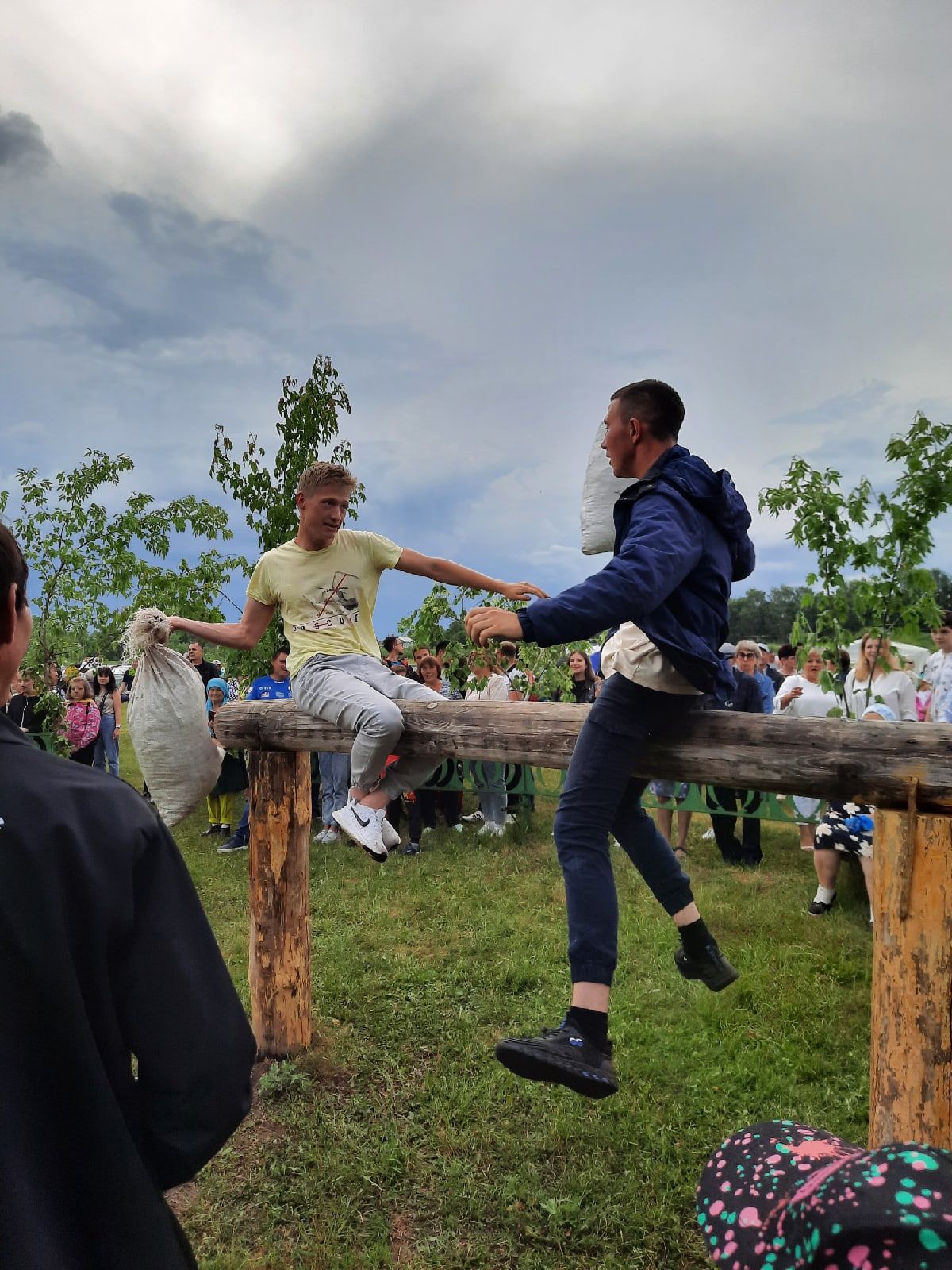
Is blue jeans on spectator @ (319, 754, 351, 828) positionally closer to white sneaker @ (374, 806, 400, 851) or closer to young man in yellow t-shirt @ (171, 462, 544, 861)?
young man in yellow t-shirt @ (171, 462, 544, 861)

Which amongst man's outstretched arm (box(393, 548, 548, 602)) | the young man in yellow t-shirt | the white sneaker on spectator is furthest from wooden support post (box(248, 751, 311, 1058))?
the white sneaker on spectator

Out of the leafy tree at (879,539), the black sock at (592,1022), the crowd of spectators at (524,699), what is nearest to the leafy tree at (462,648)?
the crowd of spectators at (524,699)

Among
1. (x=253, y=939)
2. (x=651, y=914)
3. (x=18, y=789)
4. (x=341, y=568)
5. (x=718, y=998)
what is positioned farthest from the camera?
(x=651, y=914)

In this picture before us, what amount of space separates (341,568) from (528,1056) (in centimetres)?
223

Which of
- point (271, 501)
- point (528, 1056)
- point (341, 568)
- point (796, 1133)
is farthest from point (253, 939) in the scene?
point (271, 501)

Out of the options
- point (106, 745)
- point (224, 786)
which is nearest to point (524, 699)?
point (224, 786)

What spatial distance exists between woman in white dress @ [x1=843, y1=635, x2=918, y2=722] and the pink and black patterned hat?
20.5 feet

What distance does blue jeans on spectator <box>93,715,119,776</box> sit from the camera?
1180 cm

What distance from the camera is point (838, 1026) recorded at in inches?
195

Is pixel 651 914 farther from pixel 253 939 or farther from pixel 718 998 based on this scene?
pixel 253 939

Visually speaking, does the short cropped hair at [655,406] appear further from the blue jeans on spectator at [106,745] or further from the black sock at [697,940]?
the blue jeans on spectator at [106,745]

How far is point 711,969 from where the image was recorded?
3172 mm

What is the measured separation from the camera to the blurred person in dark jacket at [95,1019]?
1214 mm

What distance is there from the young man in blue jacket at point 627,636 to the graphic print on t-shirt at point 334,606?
1441mm
